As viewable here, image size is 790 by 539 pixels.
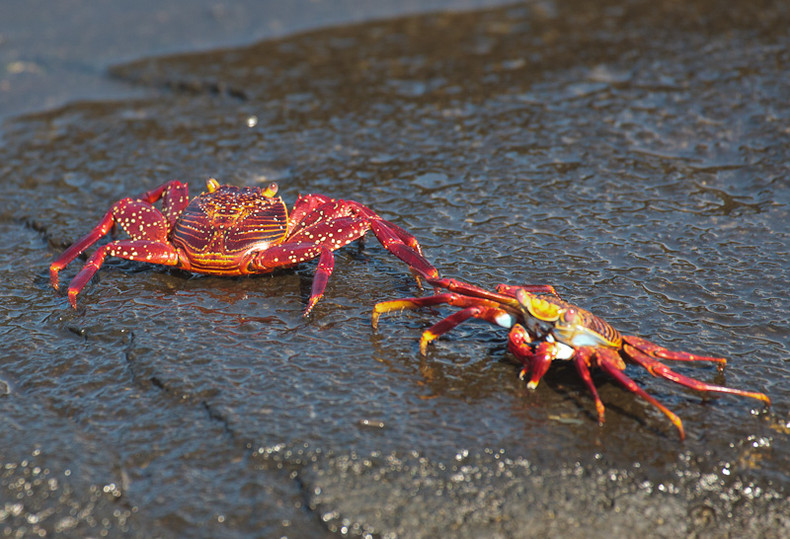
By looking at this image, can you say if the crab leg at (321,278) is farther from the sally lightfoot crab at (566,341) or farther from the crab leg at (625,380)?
the crab leg at (625,380)

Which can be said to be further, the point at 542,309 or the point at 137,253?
the point at 137,253

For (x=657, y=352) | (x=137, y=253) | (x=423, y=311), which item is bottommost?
(x=423, y=311)

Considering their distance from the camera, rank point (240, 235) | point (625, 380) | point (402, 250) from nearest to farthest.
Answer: point (625, 380)
point (402, 250)
point (240, 235)

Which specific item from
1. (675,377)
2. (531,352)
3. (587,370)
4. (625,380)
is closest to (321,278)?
(531,352)

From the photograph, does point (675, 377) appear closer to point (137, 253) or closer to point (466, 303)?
point (466, 303)

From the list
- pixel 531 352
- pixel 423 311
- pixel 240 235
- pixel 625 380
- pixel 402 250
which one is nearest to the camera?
pixel 625 380

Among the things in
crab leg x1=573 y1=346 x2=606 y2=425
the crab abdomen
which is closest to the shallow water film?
crab leg x1=573 y1=346 x2=606 y2=425

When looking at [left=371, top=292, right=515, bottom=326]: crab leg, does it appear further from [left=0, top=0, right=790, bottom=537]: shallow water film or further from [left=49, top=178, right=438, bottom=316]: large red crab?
[left=49, top=178, right=438, bottom=316]: large red crab
